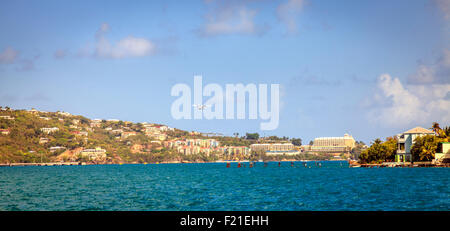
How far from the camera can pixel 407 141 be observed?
136 meters

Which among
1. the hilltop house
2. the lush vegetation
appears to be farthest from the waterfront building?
the hilltop house

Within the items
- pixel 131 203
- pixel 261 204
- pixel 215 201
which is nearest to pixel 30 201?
pixel 131 203

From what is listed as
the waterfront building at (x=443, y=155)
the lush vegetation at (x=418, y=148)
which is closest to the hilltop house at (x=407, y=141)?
the lush vegetation at (x=418, y=148)

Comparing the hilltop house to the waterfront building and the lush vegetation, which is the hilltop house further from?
the waterfront building

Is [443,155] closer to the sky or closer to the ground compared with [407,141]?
closer to the ground

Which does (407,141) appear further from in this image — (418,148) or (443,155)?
(443,155)

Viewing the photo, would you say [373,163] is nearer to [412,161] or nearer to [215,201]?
[412,161]

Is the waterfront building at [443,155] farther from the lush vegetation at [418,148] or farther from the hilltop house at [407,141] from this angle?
the hilltop house at [407,141]

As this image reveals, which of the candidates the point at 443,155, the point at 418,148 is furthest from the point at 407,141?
the point at 443,155

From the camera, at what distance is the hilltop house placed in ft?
436

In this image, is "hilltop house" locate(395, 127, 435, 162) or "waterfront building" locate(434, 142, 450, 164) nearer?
"waterfront building" locate(434, 142, 450, 164)

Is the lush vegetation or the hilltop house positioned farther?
the hilltop house
